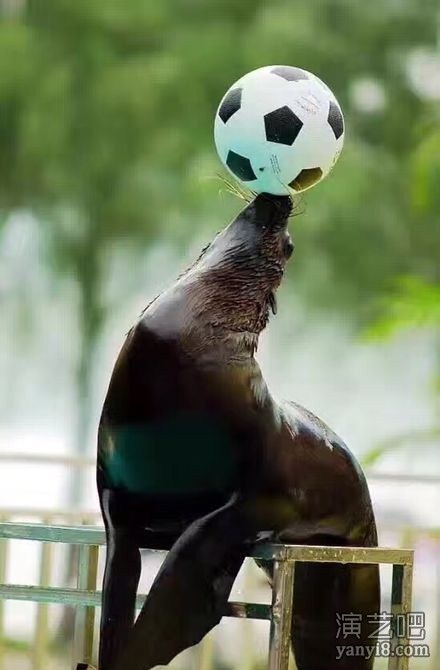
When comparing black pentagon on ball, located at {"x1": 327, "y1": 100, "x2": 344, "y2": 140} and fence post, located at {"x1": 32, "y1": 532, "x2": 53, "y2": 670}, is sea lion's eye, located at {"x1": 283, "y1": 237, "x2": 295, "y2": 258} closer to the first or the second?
black pentagon on ball, located at {"x1": 327, "y1": 100, "x2": 344, "y2": 140}

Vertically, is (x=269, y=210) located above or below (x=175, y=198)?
below

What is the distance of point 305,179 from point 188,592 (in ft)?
2.09

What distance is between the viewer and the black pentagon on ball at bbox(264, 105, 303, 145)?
70.2 inches

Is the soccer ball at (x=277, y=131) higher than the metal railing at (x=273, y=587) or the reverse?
higher

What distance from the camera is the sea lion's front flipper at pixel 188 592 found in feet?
5.46

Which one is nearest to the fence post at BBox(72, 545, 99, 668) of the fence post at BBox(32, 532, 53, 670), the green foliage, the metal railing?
the metal railing

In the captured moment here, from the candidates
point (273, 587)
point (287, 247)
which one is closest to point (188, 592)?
point (273, 587)

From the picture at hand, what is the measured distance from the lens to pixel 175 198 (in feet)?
30.0

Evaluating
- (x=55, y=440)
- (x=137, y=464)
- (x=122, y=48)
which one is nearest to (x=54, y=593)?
(x=137, y=464)

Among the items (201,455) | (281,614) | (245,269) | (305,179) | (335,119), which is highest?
(335,119)

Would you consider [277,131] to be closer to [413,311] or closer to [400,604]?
[400,604]

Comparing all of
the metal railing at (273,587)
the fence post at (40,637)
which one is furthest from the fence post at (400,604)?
the fence post at (40,637)

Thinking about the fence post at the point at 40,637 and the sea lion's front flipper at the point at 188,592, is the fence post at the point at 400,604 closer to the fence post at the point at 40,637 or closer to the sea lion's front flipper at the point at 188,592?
the sea lion's front flipper at the point at 188,592

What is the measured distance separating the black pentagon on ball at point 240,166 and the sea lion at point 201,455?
41mm
